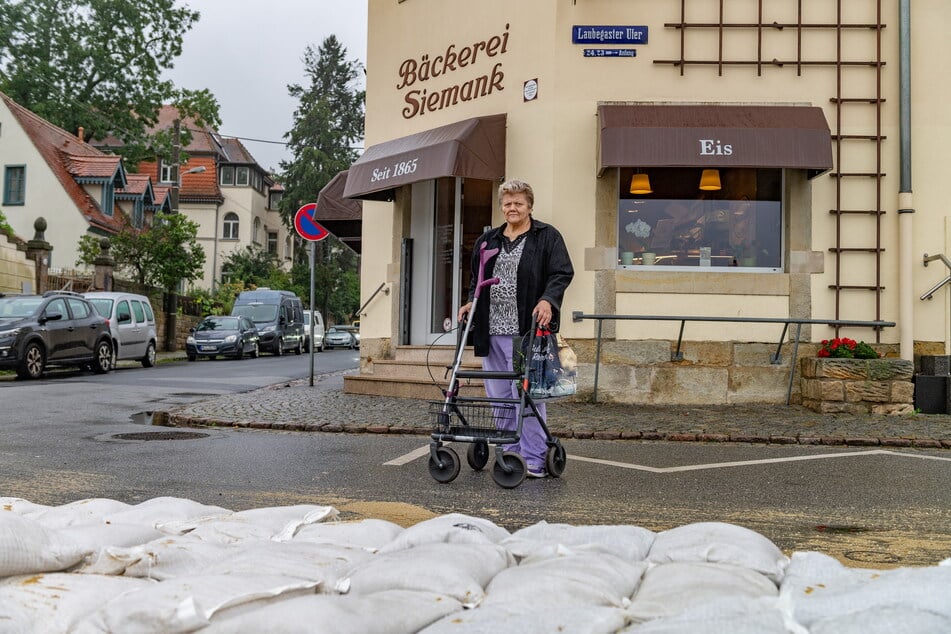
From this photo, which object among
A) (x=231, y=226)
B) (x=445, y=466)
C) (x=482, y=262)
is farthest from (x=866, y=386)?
(x=231, y=226)

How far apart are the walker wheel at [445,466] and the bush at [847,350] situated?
21.5 ft

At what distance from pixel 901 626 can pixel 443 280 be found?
13.1m

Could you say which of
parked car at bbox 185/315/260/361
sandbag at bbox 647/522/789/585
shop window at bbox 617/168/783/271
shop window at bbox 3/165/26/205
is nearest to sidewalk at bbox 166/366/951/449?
shop window at bbox 617/168/783/271

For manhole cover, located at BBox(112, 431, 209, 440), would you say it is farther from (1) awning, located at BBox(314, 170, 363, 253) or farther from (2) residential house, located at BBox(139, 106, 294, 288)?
(2) residential house, located at BBox(139, 106, 294, 288)

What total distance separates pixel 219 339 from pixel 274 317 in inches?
243

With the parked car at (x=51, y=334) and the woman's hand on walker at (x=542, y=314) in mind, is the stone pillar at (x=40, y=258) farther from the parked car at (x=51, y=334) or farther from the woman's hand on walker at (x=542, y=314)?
the woman's hand on walker at (x=542, y=314)

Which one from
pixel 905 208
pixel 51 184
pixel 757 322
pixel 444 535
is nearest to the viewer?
pixel 444 535

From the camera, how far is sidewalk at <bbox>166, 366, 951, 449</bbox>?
30.2 ft

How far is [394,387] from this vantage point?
13688 mm

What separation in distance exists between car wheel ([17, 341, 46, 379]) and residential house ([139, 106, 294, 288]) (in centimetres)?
4514

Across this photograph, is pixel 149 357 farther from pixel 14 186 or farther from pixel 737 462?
pixel 14 186

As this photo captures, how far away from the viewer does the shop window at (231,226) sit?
220 feet

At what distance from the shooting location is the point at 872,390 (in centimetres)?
1106

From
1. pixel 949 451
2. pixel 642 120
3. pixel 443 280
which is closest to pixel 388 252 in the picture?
pixel 443 280
